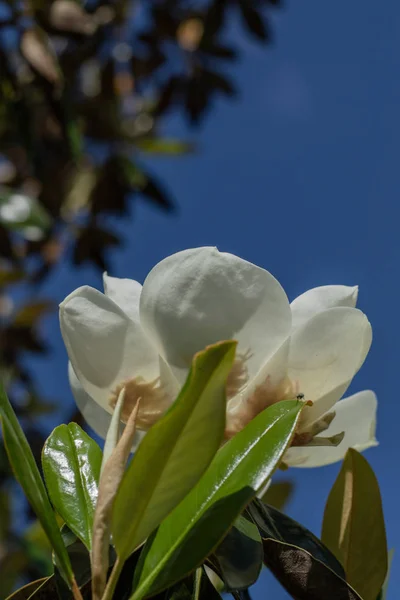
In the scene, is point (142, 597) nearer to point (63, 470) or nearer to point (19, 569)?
point (63, 470)

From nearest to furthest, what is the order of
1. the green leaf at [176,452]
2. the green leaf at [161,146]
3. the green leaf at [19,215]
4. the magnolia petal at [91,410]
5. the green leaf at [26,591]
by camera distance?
1. the green leaf at [176,452]
2. the green leaf at [26,591]
3. the magnolia petal at [91,410]
4. the green leaf at [19,215]
5. the green leaf at [161,146]

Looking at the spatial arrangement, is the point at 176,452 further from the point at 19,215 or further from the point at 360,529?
the point at 19,215

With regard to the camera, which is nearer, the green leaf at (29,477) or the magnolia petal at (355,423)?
the green leaf at (29,477)

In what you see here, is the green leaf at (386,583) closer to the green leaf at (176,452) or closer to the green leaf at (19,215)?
the green leaf at (176,452)

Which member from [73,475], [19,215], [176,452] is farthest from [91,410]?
[19,215]

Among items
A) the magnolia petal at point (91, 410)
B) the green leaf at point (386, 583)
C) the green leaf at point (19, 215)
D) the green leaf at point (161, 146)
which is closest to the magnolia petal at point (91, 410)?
the magnolia petal at point (91, 410)
